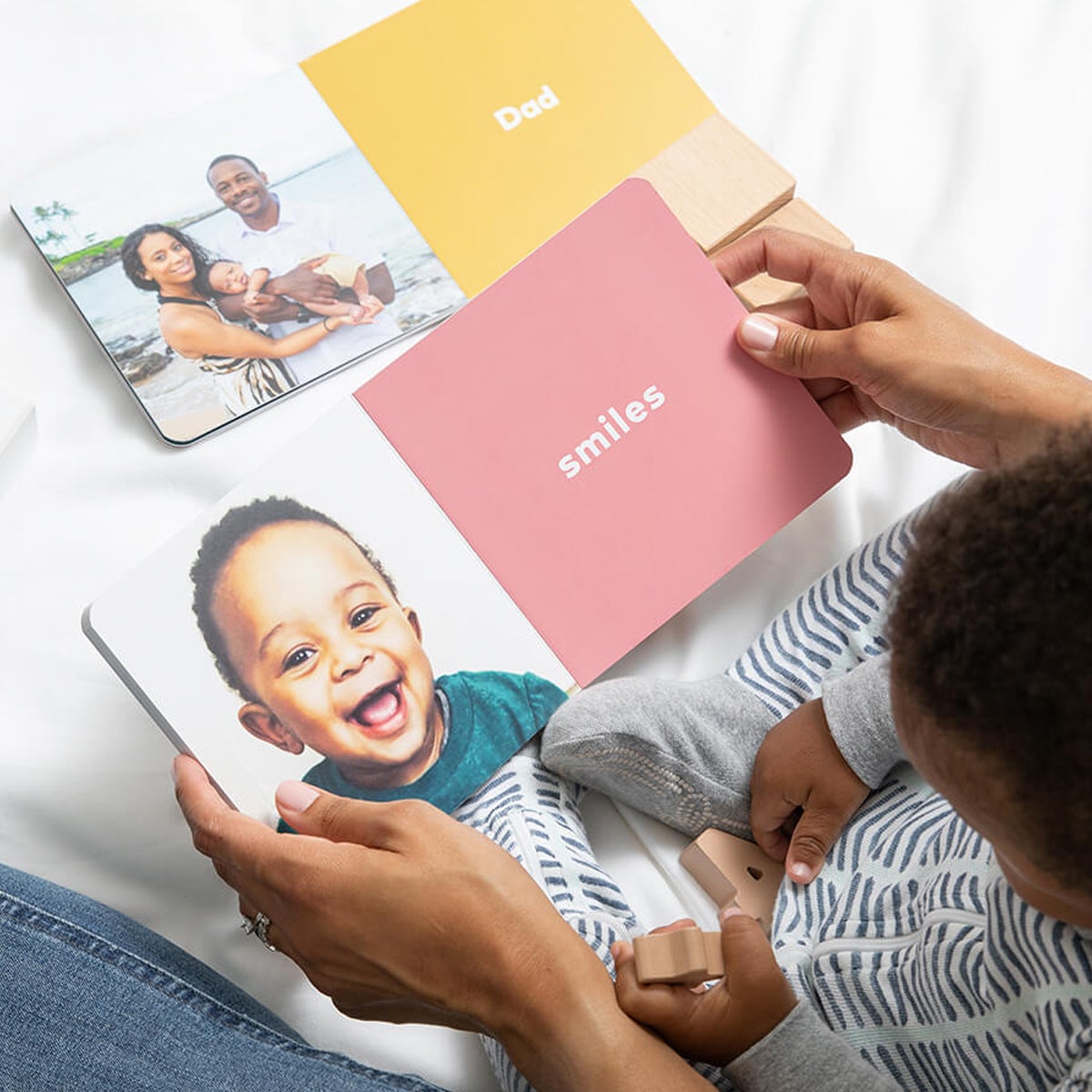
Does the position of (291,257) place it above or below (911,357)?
above

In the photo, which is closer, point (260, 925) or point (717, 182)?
point (260, 925)

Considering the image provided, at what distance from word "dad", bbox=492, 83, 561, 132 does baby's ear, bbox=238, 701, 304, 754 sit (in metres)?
0.47

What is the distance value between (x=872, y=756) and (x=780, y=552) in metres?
0.19

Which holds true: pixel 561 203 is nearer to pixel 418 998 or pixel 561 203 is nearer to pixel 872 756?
pixel 872 756

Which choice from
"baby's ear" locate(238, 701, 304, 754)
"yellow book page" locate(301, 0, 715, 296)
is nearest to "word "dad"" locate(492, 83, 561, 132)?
"yellow book page" locate(301, 0, 715, 296)

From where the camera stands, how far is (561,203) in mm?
834

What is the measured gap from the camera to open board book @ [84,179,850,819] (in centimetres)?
65

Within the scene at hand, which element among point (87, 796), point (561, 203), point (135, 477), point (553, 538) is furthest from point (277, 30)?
point (87, 796)

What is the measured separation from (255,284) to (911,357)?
44 centimetres

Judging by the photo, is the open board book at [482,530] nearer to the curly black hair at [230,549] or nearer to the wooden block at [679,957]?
the curly black hair at [230,549]

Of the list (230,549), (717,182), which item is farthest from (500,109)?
(230,549)

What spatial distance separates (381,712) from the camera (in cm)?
66

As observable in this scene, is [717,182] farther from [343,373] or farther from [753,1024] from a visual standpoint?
[753,1024]

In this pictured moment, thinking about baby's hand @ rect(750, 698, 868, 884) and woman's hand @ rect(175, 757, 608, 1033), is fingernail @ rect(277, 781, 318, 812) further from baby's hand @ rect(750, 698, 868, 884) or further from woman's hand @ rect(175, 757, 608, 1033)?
baby's hand @ rect(750, 698, 868, 884)
